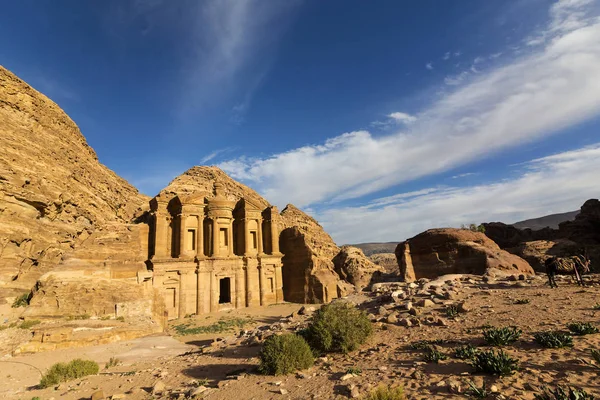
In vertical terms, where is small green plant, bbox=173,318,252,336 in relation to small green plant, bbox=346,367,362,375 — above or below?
below

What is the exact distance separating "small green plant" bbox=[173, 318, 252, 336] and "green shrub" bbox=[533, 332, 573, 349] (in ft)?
67.0

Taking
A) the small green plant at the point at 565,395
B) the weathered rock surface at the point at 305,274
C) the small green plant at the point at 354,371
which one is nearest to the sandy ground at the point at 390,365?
the small green plant at the point at 354,371

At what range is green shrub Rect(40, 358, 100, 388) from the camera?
10820mm

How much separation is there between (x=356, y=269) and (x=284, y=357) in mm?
36567

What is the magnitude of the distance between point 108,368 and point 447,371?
13.3m

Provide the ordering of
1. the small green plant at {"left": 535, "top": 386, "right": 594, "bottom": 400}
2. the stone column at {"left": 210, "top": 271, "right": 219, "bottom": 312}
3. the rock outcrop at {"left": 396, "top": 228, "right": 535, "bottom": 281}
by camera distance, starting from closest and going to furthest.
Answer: the small green plant at {"left": 535, "top": 386, "right": 594, "bottom": 400} → the rock outcrop at {"left": 396, "top": 228, "right": 535, "bottom": 281} → the stone column at {"left": 210, "top": 271, "right": 219, "bottom": 312}

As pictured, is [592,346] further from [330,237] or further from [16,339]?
[330,237]

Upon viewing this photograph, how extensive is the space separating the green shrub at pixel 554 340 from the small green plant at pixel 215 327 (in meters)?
20.4

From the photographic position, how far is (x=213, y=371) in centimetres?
1083

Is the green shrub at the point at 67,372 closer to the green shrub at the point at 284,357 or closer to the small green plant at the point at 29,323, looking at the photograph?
the green shrub at the point at 284,357

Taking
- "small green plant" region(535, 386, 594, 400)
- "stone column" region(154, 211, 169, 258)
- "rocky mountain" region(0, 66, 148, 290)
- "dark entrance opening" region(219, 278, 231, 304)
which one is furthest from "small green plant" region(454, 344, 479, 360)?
"dark entrance opening" region(219, 278, 231, 304)

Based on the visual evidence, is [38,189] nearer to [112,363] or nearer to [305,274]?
[112,363]

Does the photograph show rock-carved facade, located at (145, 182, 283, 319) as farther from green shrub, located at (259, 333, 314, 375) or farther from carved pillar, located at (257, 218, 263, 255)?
green shrub, located at (259, 333, 314, 375)

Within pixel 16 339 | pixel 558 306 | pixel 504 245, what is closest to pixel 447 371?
pixel 558 306
